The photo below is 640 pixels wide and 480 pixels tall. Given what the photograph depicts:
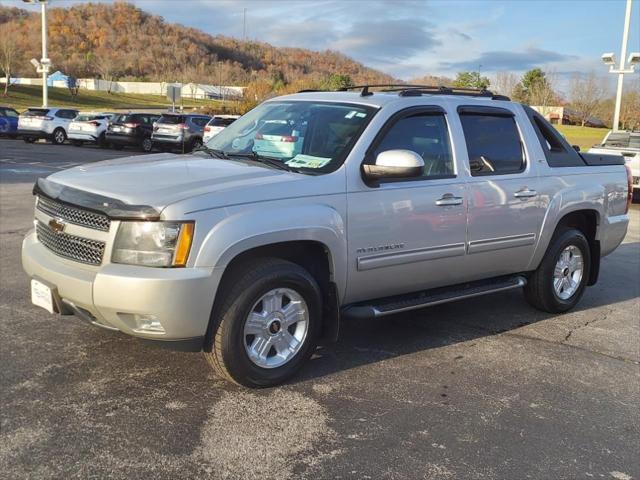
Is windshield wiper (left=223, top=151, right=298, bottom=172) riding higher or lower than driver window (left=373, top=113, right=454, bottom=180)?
lower

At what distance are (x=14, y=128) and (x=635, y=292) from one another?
29.6m

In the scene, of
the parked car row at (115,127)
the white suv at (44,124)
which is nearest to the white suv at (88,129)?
the parked car row at (115,127)

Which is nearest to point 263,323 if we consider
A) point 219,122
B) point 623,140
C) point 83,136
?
point 623,140

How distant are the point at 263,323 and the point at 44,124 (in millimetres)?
26998

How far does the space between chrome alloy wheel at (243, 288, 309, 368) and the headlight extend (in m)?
0.62

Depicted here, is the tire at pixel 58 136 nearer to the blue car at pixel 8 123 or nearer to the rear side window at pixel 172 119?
the blue car at pixel 8 123

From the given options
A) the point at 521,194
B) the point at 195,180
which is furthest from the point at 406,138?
the point at 195,180

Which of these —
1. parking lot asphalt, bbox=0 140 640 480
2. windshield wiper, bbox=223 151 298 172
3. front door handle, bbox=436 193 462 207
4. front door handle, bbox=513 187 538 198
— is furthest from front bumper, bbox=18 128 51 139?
front door handle, bbox=436 193 462 207

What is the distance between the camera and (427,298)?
16.0 feet

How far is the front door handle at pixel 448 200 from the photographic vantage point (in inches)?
186

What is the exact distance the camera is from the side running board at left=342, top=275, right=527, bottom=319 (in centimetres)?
444

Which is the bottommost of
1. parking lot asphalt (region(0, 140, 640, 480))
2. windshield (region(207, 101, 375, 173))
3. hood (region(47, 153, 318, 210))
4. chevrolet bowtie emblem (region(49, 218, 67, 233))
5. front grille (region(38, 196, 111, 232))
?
parking lot asphalt (region(0, 140, 640, 480))

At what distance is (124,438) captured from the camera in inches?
132

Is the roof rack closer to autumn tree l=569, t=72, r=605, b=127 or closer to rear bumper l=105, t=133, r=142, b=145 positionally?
rear bumper l=105, t=133, r=142, b=145
